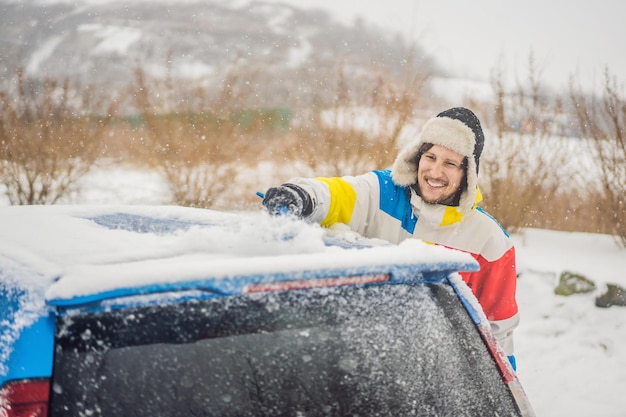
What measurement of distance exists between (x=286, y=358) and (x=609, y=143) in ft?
22.4

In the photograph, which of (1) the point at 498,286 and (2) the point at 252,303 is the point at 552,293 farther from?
(2) the point at 252,303

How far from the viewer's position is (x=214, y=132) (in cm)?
732

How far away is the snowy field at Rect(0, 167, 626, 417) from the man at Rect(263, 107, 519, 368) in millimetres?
1858

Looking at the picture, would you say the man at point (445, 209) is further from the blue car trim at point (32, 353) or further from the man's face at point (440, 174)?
the blue car trim at point (32, 353)

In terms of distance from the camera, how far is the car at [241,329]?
3.07ft

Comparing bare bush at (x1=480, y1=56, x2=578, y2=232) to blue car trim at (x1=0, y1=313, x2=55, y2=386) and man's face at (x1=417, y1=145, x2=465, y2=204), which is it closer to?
man's face at (x1=417, y1=145, x2=465, y2=204)

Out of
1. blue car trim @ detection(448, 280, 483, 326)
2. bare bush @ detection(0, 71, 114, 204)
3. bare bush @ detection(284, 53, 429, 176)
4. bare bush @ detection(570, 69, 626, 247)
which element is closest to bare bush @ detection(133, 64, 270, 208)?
bare bush @ detection(0, 71, 114, 204)

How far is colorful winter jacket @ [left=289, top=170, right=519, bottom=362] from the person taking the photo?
8.70 ft

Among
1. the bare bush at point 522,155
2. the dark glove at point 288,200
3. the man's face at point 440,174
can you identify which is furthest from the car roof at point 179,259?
the bare bush at point 522,155

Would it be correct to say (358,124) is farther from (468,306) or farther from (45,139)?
(468,306)

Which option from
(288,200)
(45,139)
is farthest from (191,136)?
(288,200)

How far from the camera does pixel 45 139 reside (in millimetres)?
6980

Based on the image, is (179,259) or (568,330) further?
(568,330)

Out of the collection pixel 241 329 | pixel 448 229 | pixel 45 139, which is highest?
pixel 241 329
